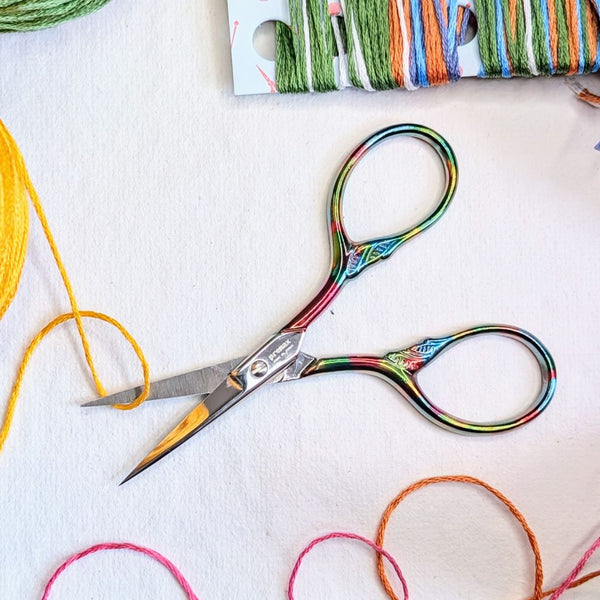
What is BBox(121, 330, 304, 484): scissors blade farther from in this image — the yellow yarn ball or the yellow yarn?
the yellow yarn ball

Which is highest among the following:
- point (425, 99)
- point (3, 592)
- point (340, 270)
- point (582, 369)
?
point (425, 99)

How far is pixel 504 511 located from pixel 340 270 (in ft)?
0.82

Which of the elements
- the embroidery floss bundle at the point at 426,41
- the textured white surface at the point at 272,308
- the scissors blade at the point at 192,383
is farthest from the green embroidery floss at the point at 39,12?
the scissors blade at the point at 192,383

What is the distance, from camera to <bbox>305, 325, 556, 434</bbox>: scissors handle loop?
687mm

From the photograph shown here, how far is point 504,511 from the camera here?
0.72 metres

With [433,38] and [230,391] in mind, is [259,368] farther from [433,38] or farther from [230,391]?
[433,38]

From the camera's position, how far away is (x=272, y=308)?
721 mm

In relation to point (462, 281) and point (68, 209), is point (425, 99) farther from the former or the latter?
point (68, 209)

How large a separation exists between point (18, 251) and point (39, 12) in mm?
199

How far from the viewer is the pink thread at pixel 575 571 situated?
2.28ft

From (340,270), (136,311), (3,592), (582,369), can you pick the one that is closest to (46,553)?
(3,592)

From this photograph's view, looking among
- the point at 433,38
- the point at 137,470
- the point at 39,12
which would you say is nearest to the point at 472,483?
the point at 137,470

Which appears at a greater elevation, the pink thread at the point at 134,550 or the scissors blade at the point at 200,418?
the scissors blade at the point at 200,418

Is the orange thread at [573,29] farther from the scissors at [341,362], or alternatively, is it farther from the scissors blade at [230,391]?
the scissors blade at [230,391]
